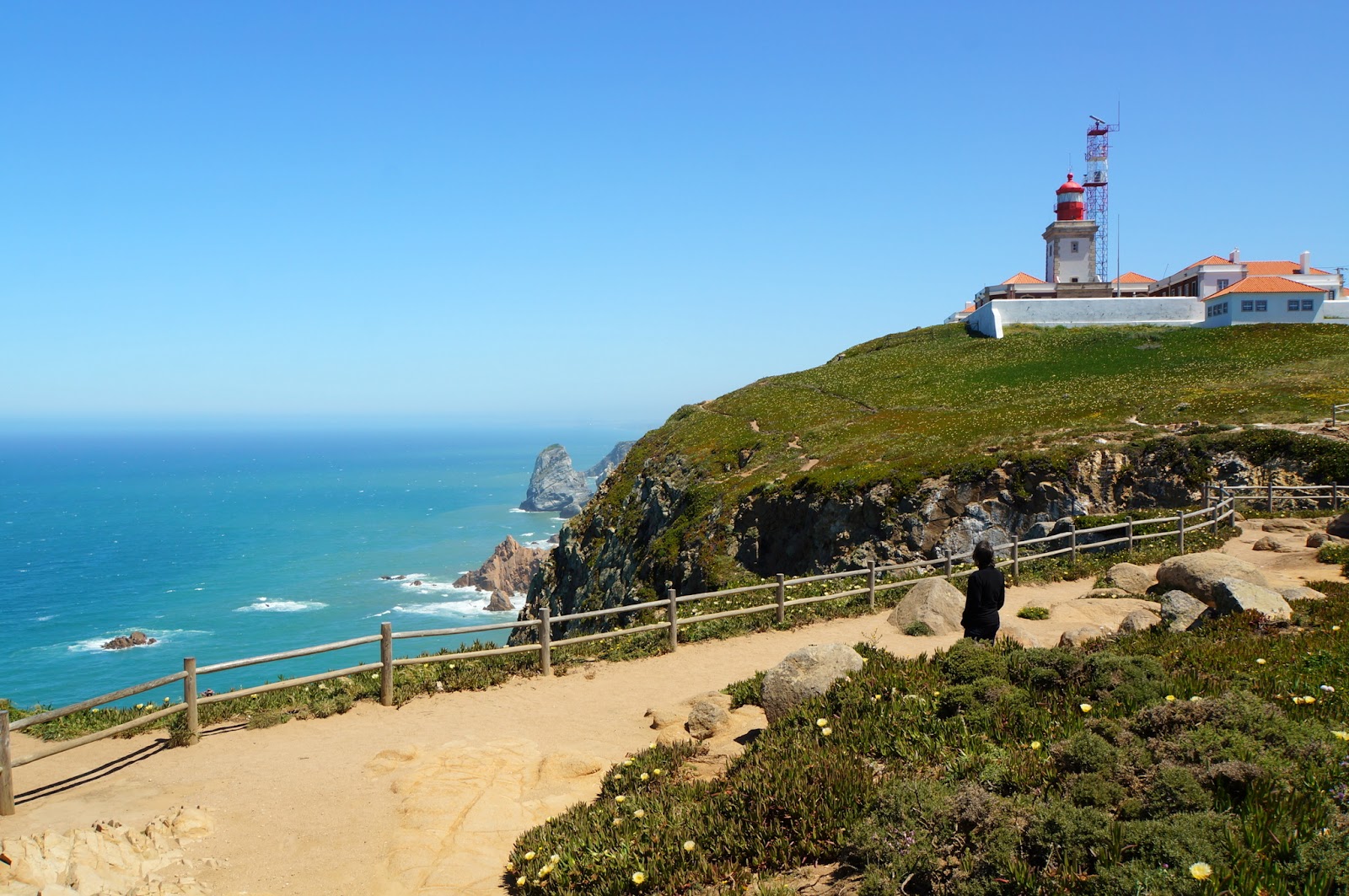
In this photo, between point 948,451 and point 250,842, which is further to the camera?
point 948,451

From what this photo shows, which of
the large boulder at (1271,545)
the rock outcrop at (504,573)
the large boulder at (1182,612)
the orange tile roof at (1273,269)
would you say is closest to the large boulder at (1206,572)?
the large boulder at (1182,612)

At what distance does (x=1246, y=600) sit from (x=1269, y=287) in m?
72.5

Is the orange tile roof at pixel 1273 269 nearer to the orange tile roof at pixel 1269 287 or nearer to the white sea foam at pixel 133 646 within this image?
the orange tile roof at pixel 1269 287

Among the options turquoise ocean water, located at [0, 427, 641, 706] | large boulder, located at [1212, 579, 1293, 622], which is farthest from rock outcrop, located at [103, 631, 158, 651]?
large boulder, located at [1212, 579, 1293, 622]

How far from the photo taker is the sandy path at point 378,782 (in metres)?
8.92

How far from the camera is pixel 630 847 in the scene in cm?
782

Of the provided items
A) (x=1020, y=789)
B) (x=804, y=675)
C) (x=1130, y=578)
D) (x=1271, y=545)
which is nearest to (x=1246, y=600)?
(x=804, y=675)

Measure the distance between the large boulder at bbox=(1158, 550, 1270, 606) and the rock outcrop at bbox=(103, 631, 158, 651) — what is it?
3388 inches

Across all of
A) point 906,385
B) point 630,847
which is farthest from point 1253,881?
point 906,385

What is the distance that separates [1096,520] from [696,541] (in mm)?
21204

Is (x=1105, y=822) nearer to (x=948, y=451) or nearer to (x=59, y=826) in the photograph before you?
(x=59, y=826)

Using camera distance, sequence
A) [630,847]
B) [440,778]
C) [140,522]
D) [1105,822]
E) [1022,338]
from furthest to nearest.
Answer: [140,522], [1022,338], [440,778], [630,847], [1105,822]

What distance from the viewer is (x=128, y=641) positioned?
7694 centimetres

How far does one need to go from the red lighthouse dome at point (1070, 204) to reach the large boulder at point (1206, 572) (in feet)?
281
